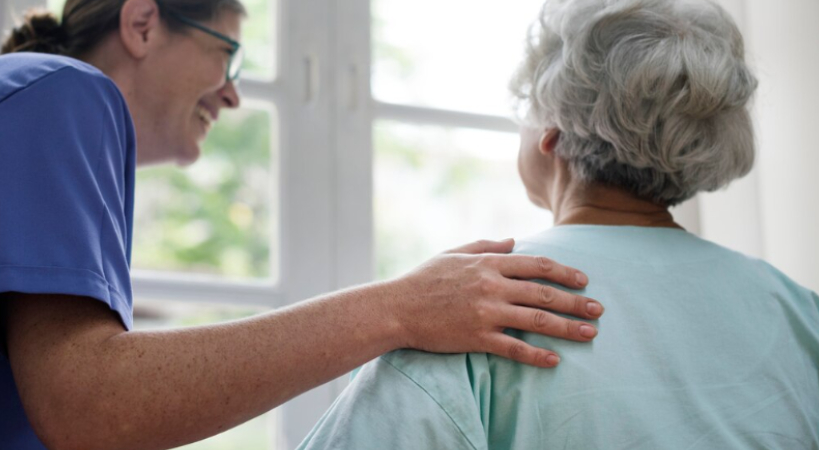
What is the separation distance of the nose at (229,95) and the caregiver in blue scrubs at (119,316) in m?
0.55

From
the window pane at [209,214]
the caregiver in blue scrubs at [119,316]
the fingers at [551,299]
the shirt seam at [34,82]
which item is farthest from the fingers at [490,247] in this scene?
the window pane at [209,214]

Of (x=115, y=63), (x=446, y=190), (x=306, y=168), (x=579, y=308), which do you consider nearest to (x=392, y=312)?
(x=579, y=308)

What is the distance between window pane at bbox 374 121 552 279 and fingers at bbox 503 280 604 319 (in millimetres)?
1172

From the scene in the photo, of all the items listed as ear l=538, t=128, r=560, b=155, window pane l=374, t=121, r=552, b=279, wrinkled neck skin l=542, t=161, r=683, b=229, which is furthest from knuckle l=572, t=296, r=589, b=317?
window pane l=374, t=121, r=552, b=279

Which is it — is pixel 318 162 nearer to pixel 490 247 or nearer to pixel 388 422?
pixel 490 247

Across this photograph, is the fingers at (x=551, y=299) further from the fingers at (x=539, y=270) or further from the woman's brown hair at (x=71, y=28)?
the woman's brown hair at (x=71, y=28)

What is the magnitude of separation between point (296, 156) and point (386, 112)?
0.28 metres

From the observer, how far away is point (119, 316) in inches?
44.7

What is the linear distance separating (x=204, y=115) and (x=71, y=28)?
309mm

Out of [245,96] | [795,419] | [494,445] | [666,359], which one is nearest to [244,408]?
[494,445]

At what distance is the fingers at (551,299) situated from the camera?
1.29 m

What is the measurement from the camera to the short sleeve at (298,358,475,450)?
118 cm

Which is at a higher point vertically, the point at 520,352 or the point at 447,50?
the point at 447,50

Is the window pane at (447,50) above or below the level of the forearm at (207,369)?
above
